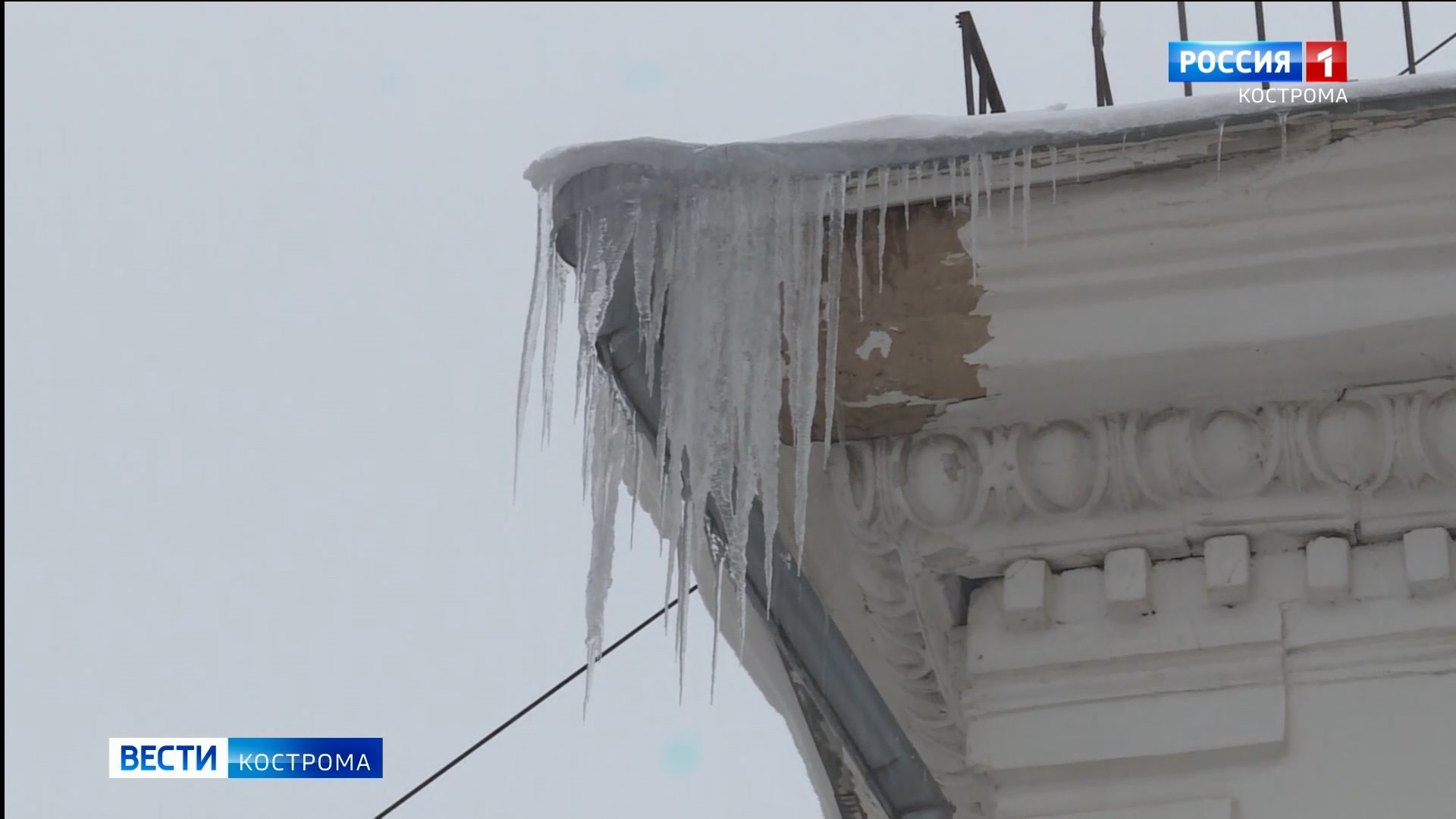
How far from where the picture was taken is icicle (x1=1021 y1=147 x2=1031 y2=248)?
3.12 m

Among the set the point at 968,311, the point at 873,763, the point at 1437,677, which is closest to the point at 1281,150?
the point at 968,311

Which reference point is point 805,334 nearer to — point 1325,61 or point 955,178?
point 955,178

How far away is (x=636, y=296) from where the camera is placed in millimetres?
3188

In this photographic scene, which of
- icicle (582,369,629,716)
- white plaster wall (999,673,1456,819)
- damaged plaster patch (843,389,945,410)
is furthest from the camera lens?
icicle (582,369,629,716)

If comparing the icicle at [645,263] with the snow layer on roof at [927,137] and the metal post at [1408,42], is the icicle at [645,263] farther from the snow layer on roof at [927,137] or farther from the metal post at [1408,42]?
the metal post at [1408,42]

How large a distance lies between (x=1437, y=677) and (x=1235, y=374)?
0.50 meters

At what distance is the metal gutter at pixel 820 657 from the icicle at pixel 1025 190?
556 millimetres

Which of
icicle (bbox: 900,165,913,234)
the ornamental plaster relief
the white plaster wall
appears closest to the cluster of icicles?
icicle (bbox: 900,165,913,234)

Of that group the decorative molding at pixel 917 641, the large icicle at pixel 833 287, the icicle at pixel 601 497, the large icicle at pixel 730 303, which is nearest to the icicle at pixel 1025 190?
the large icicle at pixel 730 303

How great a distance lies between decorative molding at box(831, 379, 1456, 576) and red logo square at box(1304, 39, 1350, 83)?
0.80 meters

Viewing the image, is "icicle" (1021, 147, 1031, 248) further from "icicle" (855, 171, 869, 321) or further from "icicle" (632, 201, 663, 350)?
"icicle" (632, 201, 663, 350)

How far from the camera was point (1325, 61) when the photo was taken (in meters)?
3.82

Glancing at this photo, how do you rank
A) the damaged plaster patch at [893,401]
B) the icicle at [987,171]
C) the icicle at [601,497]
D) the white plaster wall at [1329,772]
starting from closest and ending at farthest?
the white plaster wall at [1329,772] < the icicle at [987,171] < the damaged plaster patch at [893,401] < the icicle at [601,497]

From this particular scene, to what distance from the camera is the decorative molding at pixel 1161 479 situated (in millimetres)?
3146
